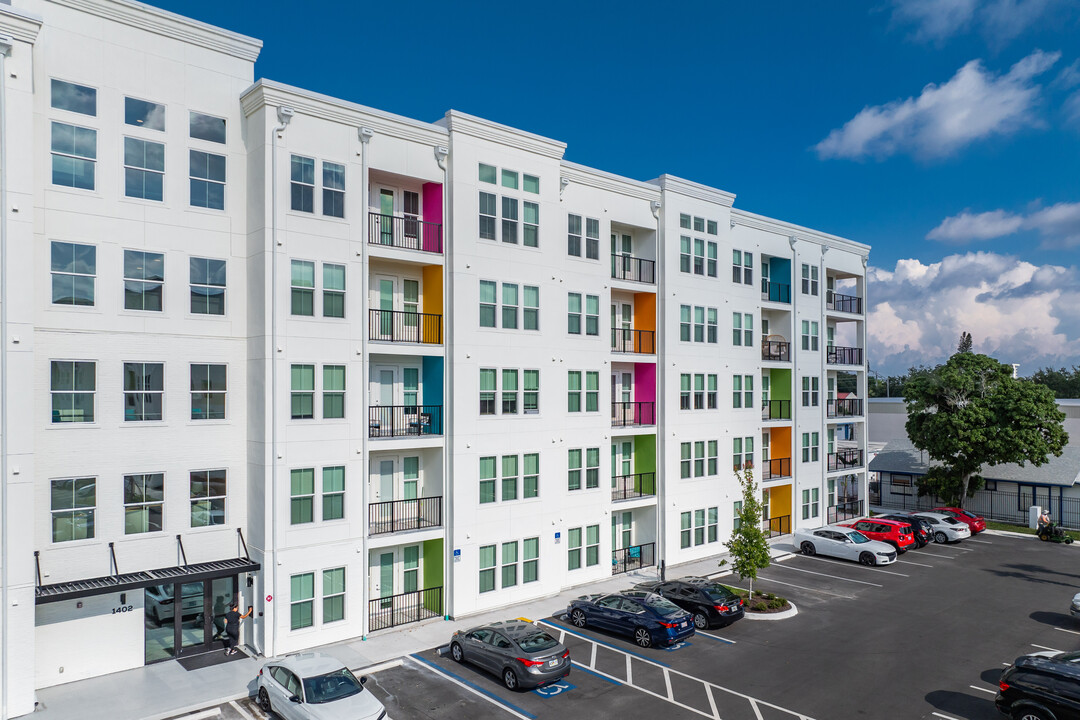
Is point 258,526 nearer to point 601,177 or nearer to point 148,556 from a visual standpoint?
point 148,556

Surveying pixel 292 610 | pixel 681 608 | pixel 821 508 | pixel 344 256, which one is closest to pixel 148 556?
pixel 292 610

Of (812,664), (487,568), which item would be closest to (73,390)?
(487,568)

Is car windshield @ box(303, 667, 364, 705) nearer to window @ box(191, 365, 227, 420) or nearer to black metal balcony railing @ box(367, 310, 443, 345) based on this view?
window @ box(191, 365, 227, 420)

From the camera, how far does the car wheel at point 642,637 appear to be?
64.9ft

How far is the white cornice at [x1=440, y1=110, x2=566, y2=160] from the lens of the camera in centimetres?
2241

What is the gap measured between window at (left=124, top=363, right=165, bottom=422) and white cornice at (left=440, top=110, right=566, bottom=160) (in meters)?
11.4

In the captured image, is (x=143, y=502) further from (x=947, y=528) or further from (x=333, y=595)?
(x=947, y=528)

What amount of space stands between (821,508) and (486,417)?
21.8 m

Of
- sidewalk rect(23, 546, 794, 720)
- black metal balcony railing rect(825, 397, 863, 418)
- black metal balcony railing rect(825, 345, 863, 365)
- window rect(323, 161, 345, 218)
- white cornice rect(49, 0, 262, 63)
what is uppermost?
white cornice rect(49, 0, 262, 63)

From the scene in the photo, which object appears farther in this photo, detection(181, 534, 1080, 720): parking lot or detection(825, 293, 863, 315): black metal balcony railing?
detection(825, 293, 863, 315): black metal balcony railing

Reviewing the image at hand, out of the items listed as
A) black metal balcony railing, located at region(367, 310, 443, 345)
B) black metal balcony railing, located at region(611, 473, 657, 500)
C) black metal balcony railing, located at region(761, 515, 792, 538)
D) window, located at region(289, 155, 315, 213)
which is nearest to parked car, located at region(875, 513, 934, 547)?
black metal balcony railing, located at region(761, 515, 792, 538)

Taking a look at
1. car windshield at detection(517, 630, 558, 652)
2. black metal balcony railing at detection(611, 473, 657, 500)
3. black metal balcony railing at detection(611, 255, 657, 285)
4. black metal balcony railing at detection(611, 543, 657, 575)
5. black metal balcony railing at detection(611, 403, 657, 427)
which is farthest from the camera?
black metal balcony railing at detection(611, 403, 657, 427)

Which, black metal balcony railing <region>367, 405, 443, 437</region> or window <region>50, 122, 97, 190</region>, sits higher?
window <region>50, 122, 97, 190</region>

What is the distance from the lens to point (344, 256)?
2025 centimetres
